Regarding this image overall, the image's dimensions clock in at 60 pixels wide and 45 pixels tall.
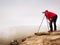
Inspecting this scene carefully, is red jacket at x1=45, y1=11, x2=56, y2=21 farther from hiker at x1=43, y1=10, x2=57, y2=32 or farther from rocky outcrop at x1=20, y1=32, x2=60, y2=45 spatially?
rocky outcrop at x1=20, y1=32, x2=60, y2=45

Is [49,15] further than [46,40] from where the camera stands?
Yes

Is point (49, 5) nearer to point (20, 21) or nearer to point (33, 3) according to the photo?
point (33, 3)

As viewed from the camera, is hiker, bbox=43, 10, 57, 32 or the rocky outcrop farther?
hiker, bbox=43, 10, 57, 32

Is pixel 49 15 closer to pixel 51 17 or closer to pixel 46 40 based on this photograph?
pixel 51 17

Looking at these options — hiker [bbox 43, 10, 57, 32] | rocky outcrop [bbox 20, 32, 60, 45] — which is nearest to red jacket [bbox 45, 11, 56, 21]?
hiker [bbox 43, 10, 57, 32]

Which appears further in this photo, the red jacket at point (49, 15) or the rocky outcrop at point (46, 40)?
the red jacket at point (49, 15)

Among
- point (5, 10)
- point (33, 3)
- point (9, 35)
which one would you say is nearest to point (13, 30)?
point (9, 35)

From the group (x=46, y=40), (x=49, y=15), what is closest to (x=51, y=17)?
(x=49, y=15)

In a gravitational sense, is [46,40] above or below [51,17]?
below

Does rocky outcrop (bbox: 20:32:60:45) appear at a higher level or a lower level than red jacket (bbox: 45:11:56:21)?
lower

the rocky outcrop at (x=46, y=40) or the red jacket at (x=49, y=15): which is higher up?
the red jacket at (x=49, y=15)

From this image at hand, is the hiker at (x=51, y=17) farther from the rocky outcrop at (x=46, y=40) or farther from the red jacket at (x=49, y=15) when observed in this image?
the rocky outcrop at (x=46, y=40)

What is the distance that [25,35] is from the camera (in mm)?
1304

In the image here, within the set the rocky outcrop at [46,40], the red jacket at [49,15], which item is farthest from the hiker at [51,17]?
the rocky outcrop at [46,40]
